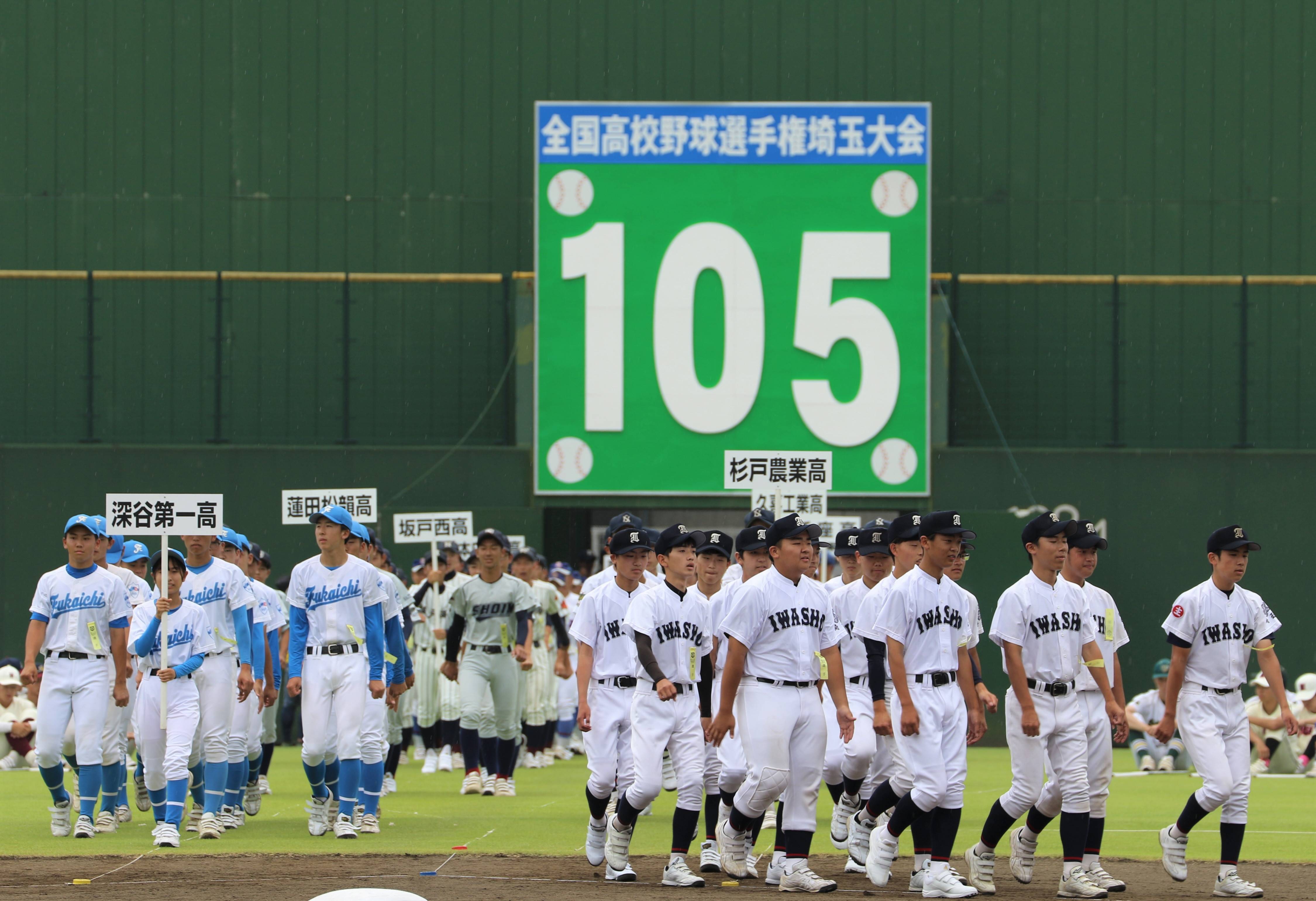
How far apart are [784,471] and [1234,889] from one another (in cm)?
703

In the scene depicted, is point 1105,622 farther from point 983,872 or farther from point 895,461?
point 895,461

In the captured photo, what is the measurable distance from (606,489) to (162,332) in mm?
6759

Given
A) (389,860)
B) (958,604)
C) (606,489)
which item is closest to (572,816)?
(389,860)

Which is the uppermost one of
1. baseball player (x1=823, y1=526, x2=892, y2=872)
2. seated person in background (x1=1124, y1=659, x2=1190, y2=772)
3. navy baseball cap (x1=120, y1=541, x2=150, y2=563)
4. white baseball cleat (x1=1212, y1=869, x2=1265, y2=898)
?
navy baseball cap (x1=120, y1=541, x2=150, y2=563)

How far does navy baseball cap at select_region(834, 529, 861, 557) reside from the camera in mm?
13148

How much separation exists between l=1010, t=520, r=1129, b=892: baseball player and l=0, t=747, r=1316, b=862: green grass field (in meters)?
1.63

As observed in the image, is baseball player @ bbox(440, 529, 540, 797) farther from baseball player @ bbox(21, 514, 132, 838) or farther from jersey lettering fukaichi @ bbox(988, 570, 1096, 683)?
jersey lettering fukaichi @ bbox(988, 570, 1096, 683)

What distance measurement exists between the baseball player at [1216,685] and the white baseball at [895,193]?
1204 centimetres

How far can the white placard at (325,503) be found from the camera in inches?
687

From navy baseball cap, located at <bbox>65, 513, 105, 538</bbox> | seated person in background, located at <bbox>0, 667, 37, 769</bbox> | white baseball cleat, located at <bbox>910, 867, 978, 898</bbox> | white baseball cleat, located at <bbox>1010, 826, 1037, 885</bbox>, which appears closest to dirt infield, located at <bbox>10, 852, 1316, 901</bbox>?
white baseball cleat, located at <bbox>1010, 826, 1037, 885</bbox>

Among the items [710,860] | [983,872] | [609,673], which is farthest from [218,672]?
[983,872]

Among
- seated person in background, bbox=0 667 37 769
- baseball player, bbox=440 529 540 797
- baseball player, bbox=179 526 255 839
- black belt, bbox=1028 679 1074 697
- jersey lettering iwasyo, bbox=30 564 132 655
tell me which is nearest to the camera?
black belt, bbox=1028 679 1074 697

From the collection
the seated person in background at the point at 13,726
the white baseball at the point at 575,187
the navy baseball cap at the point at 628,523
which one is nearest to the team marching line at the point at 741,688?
the navy baseball cap at the point at 628,523

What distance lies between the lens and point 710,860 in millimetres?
11406
